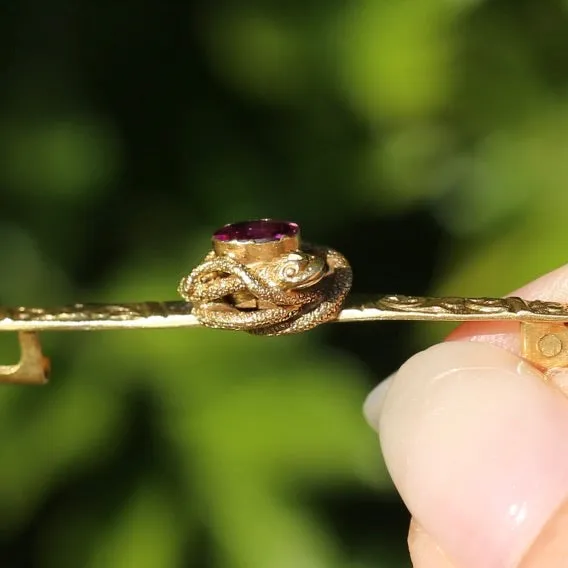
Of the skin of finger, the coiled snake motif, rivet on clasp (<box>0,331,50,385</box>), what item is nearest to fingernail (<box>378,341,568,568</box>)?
the skin of finger

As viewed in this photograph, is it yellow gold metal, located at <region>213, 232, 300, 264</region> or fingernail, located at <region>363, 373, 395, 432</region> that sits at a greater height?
yellow gold metal, located at <region>213, 232, 300, 264</region>

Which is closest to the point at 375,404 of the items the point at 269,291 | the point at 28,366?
the point at 269,291

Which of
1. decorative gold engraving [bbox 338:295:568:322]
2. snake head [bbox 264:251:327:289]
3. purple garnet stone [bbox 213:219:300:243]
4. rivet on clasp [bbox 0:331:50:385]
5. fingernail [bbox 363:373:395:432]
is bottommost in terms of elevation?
fingernail [bbox 363:373:395:432]

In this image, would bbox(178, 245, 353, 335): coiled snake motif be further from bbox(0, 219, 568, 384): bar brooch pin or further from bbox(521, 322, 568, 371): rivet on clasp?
bbox(521, 322, 568, 371): rivet on clasp

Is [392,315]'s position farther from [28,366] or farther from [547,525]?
[28,366]

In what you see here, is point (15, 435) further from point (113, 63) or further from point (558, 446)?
point (558, 446)

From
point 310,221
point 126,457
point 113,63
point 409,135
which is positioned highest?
point 113,63

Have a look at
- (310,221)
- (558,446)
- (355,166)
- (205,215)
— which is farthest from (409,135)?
(558,446)
